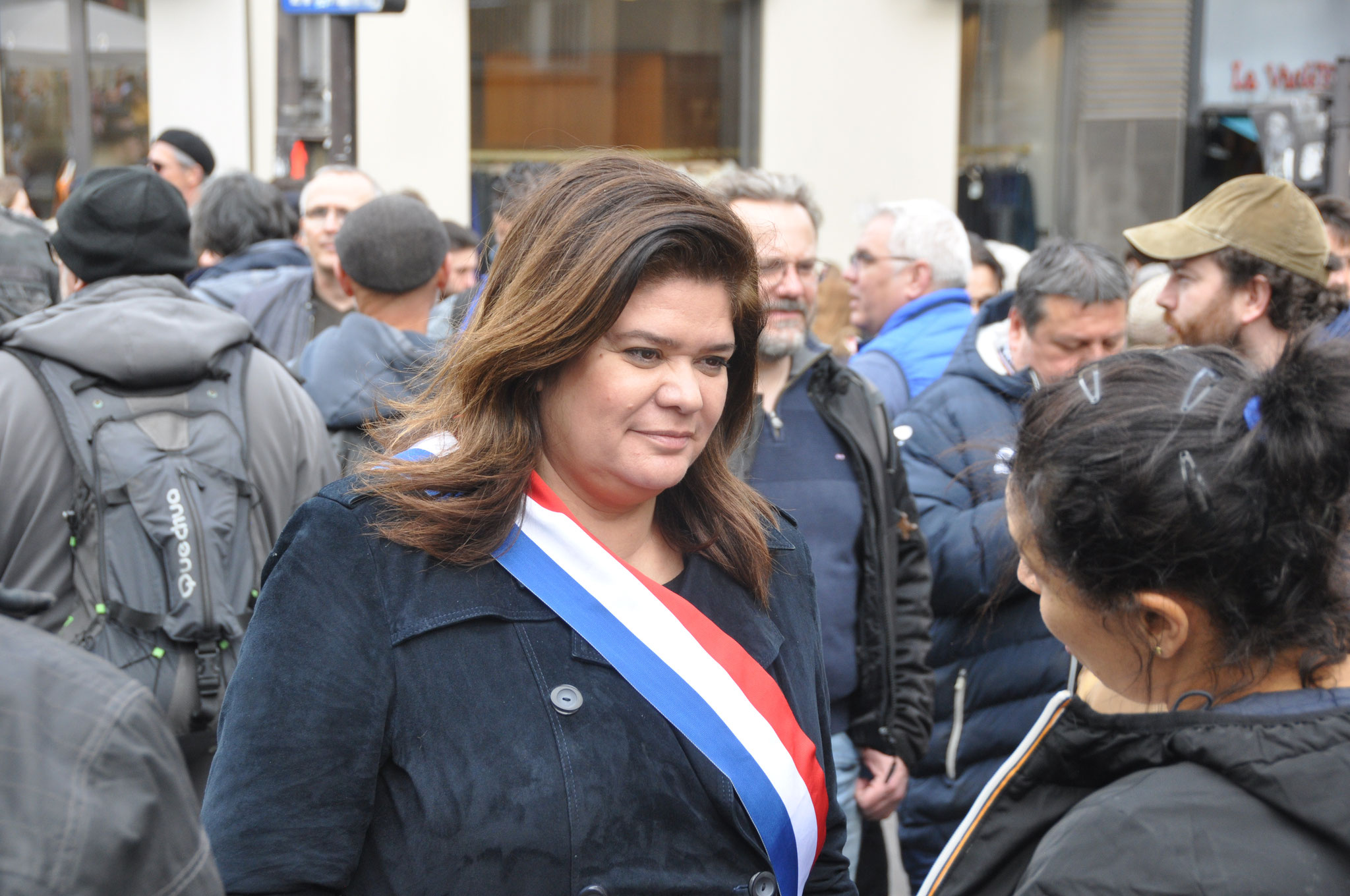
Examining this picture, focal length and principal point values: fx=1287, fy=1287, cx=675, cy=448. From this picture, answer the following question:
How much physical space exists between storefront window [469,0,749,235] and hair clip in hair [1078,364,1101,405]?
9399 mm

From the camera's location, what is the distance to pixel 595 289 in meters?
1.82

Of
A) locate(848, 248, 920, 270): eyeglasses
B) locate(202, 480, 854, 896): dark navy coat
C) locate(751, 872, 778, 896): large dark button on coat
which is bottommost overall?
locate(751, 872, 778, 896): large dark button on coat

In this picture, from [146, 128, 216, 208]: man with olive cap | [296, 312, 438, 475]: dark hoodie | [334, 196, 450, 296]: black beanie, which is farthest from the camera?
[146, 128, 216, 208]: man with olive cap

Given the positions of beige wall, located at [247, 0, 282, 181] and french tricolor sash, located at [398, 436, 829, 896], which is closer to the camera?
french tricolor sash, located at [398, 436, 829, 896]

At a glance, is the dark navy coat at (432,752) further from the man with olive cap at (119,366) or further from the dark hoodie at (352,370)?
the dark hoodie at (352,370)

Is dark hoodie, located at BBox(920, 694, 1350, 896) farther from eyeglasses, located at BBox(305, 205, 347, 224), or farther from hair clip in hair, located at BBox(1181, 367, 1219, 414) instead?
eyeglasses, located at BBox(305, 205, 347, 224)

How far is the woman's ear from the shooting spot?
158 centimetres

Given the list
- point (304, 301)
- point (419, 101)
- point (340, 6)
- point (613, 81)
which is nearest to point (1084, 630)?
point (304, 301)

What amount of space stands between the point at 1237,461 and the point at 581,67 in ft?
33.6

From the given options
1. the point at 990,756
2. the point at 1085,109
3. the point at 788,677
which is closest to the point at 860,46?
the point at 1085,109

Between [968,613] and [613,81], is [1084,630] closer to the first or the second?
[968,613]

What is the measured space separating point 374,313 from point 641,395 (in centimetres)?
237

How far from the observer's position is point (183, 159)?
6969 mm

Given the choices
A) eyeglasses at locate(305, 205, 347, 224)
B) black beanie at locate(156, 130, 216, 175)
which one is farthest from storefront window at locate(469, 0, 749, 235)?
eyeglasses at locate(305, 205, 347, 224)
